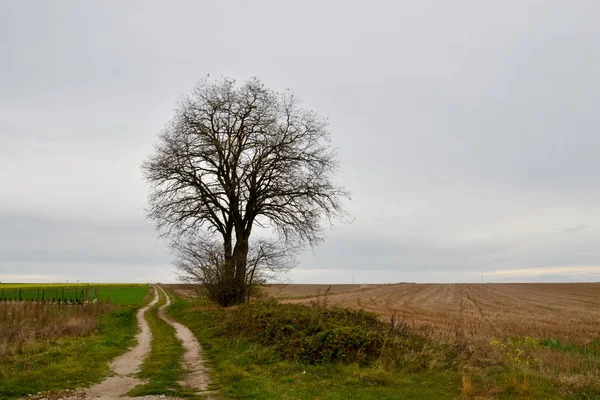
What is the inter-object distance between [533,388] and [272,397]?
18.5 feet

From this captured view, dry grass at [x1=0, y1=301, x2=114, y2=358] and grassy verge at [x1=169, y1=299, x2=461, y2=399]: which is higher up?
dry grass at [x1=0, y1=301, x2=114, y2=358]

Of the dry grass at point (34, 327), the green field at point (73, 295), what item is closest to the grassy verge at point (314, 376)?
the dry grass at point (34, 327)

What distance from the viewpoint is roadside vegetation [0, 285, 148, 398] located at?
35.3ft

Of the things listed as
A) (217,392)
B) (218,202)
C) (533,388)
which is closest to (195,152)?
(218,202)

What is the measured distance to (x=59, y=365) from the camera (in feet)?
40.6

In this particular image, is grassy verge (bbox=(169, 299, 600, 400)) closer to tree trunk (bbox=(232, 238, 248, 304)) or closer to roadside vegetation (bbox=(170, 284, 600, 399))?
roadside vegetation (bbox=(170, 284, 600, 399))

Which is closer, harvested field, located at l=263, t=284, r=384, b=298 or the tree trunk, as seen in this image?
the tree trunk

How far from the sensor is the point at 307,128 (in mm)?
31078

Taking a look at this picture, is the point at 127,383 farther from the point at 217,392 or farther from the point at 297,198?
the point at 297,198

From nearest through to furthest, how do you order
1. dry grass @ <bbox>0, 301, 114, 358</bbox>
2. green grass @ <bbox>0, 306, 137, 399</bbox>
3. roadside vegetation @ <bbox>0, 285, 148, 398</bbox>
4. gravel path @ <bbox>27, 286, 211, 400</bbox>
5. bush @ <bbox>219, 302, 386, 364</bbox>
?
gravel path @ <bbox>27, 286, 211, 400</bbox> → green grass @ <bbox>0, 306, 137, 399</bbox> → roadside vegetation @ <bbox>0, 285, 148, 398</bbox> → bush @ <bbox>219, 302, 386, 364</bbox> → dry grass @ <bbox>0, 301, 114, 358</bbox>

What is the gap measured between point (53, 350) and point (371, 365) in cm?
971

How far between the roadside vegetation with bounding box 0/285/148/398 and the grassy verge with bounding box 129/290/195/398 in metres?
1.16

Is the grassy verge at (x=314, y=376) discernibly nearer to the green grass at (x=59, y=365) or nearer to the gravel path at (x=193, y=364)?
the gravel path at (x=193, y=364)

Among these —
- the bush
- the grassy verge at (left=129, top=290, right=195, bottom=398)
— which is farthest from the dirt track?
the bush
